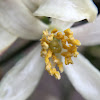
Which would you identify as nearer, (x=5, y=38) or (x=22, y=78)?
(x=5, y=38)

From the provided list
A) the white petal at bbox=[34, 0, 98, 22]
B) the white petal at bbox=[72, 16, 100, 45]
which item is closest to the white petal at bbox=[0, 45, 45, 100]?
the white petal at bbox=[72, 16, 100, 45]

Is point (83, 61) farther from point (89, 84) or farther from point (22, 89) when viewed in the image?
point (22, 89)

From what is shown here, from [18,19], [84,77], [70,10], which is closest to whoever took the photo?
[70,10]

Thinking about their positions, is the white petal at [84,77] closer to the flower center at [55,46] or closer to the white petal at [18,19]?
the flower center at [55,46]

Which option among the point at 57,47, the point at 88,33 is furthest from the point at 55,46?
the point at 88,33

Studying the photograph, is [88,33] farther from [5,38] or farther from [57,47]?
[5,38]

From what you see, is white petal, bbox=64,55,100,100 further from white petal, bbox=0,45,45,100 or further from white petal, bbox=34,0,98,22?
white petal, bbox=34,0,98,22
